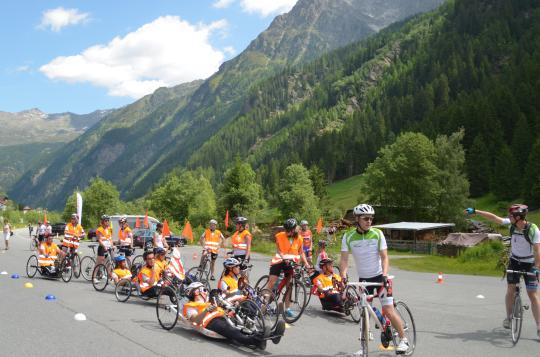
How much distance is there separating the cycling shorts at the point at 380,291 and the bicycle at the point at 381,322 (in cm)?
8

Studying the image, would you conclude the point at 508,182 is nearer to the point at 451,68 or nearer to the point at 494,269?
the point at 494,269

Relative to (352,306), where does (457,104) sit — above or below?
above

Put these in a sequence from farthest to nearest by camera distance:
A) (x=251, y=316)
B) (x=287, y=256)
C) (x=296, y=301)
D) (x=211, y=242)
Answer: (x=211, y=242), (x=296, y=301), (x=287, y=256), (x=251, y=316)

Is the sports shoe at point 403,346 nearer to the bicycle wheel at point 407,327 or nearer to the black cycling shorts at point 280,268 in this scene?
the bicycle wheel at point 407,327

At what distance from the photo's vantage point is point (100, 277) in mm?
15367

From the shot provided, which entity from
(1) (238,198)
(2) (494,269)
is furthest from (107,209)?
(2) (494,269)

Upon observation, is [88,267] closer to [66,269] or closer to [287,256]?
[66,269]

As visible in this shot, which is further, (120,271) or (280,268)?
(120,271)

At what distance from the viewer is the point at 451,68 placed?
148 metres

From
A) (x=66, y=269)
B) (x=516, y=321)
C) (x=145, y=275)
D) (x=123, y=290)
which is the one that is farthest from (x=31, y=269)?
(x=516, y=321)

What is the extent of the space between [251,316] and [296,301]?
3.08 metres

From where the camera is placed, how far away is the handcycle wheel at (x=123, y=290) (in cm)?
1304

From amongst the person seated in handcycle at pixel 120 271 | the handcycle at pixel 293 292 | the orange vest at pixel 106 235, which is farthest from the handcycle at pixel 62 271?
the handcycle at pixel 293 292

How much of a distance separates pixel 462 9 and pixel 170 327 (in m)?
185
